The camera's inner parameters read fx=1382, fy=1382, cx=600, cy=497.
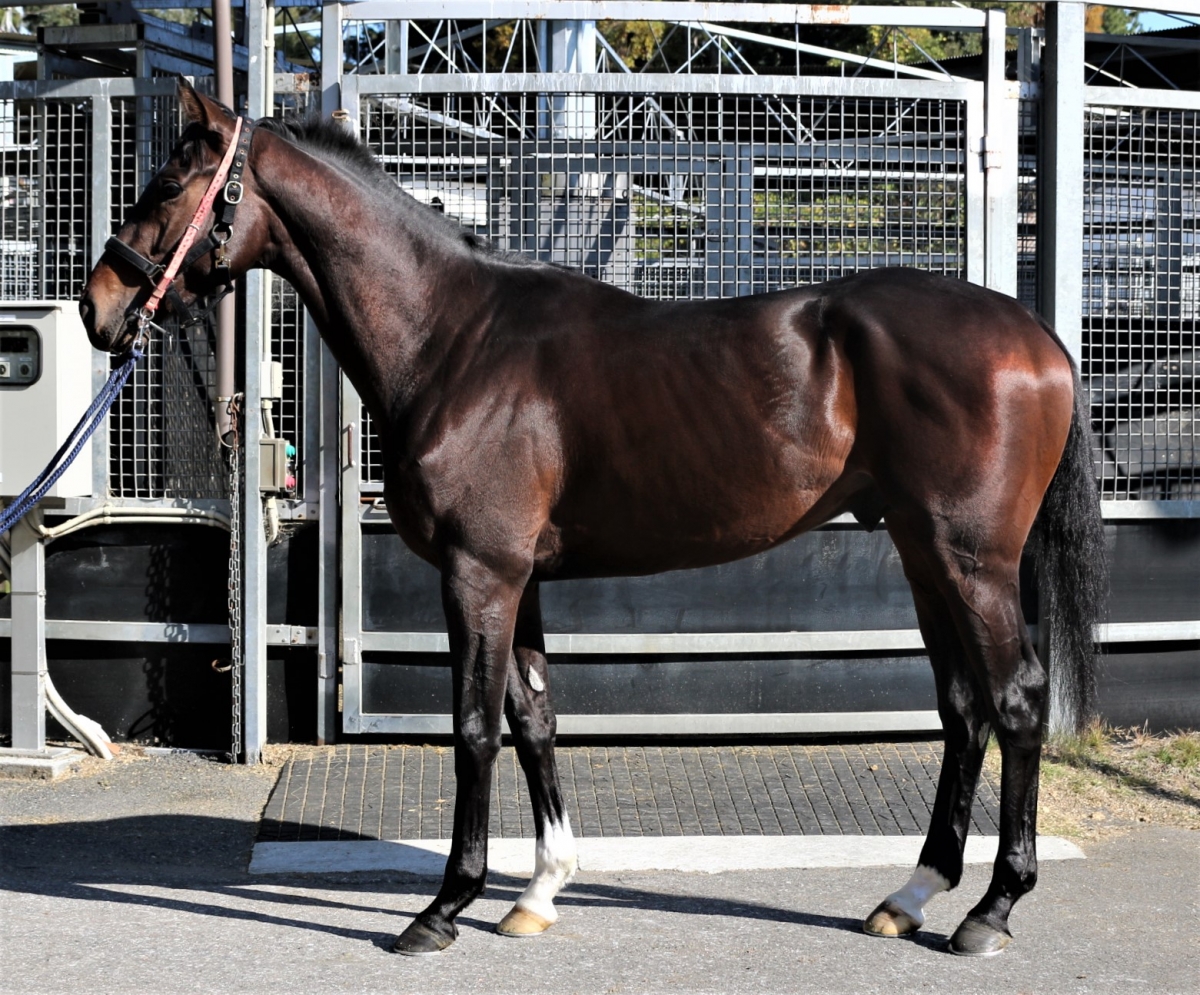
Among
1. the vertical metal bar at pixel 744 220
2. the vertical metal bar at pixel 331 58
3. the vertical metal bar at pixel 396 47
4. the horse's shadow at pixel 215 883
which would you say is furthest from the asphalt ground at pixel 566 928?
the vertical metal bar at pixel 396 47

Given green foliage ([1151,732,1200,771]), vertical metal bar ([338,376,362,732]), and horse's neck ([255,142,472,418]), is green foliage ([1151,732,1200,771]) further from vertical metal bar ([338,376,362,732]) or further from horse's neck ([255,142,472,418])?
horse's neck ([255,142,472,418])

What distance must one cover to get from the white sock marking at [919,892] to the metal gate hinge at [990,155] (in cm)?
343

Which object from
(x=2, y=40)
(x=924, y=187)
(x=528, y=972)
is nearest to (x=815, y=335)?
(x=528, y=972)

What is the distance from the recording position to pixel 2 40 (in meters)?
9.12

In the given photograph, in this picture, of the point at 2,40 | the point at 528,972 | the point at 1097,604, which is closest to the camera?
the point at 528,972

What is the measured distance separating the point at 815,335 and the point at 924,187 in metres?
2.60

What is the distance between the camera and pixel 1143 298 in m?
6.68

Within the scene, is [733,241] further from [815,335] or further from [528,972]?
[528,972]

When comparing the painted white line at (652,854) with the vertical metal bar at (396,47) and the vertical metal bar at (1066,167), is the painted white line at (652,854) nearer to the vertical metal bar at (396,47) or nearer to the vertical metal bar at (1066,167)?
the vertical metal bar at (1066,167)

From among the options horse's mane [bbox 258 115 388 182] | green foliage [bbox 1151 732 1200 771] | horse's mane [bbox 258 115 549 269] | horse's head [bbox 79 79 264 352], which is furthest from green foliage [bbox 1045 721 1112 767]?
horse's head [bbox 79 79 264 352]

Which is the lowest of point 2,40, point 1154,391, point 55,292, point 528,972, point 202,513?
point 528,972

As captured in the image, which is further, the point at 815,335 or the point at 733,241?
the point at 733,241

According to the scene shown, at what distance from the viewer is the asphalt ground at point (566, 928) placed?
395 centimetres

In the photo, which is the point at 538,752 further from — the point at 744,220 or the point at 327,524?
the point at 744,220
